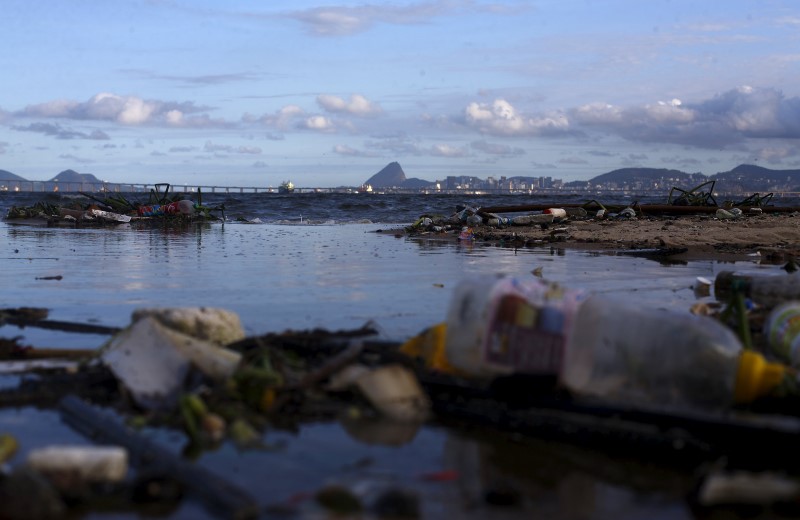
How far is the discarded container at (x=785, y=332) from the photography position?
3.51m

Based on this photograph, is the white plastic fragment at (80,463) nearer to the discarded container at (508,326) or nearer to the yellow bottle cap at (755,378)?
the discarded container at (508,326)

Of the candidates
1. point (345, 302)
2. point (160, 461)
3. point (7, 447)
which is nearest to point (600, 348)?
point (160, 461)

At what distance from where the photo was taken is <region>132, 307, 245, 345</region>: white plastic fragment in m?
3.78

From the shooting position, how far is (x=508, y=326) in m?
3.12

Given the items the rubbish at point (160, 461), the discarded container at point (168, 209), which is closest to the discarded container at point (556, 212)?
the discarded container at point (168, 209)

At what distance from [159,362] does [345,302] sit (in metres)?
2.85

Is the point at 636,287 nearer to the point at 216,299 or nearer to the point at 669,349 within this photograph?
the point at 216,299

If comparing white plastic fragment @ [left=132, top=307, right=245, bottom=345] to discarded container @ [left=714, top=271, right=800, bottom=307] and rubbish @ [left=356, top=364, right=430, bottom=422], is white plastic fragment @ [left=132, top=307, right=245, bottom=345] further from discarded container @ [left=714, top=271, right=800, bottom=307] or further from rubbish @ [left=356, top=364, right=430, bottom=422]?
discarded container @ [left=714, top=271, right=800, bottom=307]

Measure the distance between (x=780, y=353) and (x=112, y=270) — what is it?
633 centimetres

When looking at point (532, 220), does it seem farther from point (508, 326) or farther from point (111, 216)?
point (508, 326)

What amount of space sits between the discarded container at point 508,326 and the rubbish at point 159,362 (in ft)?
2.86

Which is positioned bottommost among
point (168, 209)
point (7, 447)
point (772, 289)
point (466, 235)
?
point (7, 447)

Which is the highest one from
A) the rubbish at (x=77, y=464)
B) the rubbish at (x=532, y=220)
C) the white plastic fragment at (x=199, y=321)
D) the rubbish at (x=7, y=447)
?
the rubbish at (x=532, y=220)

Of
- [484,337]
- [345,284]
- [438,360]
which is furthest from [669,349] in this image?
[345,284]
